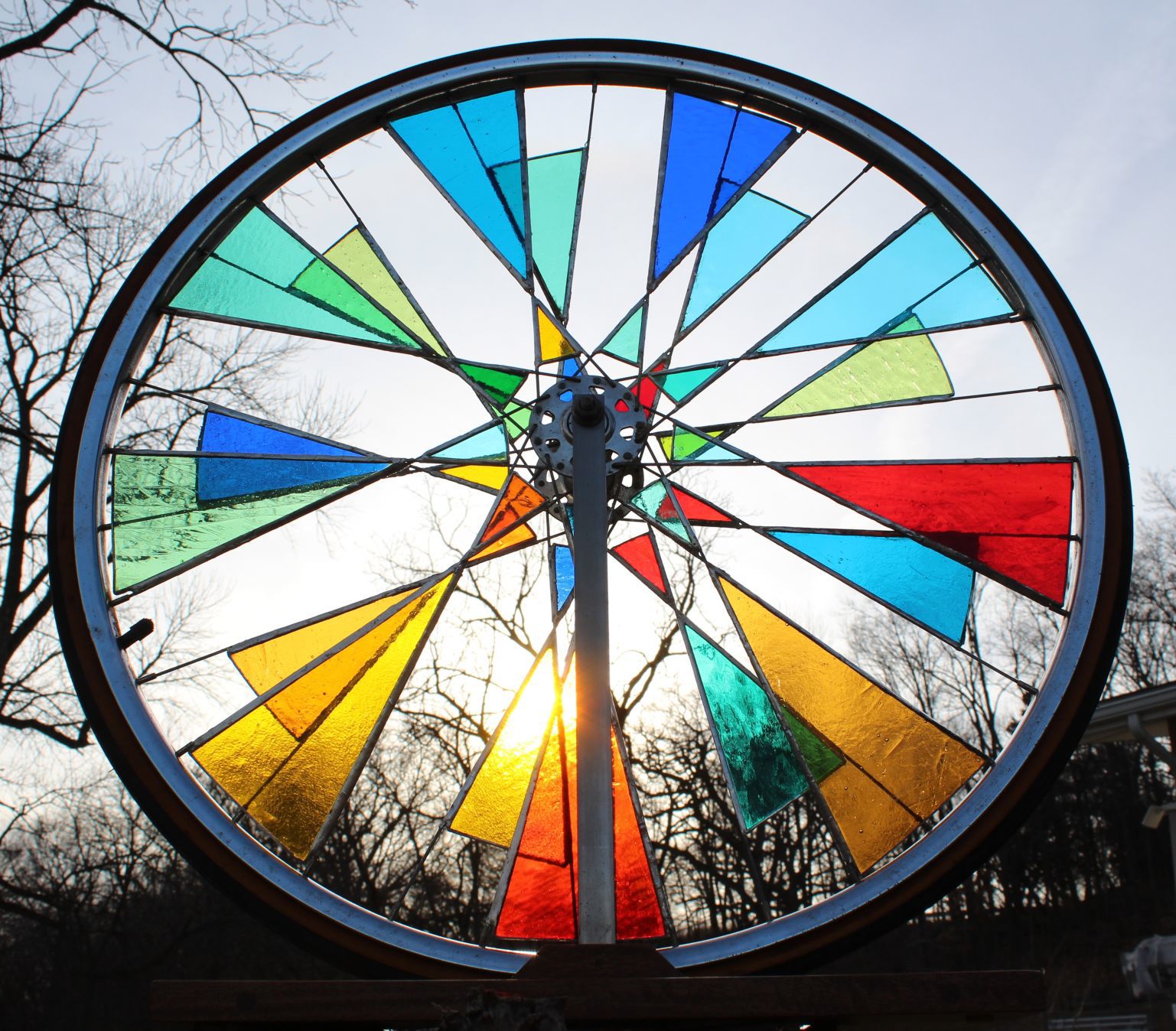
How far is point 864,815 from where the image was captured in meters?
5.09

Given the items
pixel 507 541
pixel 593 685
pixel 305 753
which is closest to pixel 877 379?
pixel 507 541

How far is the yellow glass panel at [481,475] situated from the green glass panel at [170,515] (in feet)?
1.60

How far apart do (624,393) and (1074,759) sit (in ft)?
96.9

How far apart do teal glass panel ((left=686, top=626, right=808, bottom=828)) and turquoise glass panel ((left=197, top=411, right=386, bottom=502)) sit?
72.2 inches

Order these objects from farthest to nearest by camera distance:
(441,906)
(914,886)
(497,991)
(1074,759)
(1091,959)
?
(1074,759), (1091,959), (441,906), (914,886), (497,991)

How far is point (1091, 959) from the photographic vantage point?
28.1 meters

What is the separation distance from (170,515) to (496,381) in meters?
1.59

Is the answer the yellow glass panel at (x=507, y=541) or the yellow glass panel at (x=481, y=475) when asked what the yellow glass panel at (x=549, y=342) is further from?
the yellow glass panel at (x=507, y=541)

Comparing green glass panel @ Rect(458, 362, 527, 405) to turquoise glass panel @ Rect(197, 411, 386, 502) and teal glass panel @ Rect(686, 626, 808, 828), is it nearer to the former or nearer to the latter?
turquoise glass panel @ Rect(197, 411, 386, 502)

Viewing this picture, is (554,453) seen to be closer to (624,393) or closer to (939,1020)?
(624,393)

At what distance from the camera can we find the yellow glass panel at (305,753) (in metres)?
5.00

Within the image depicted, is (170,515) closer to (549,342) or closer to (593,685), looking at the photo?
(549,342)

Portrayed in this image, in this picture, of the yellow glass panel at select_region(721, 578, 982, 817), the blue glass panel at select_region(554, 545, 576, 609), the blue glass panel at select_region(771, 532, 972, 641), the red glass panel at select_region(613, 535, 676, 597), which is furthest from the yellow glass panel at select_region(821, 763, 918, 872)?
the blue glass panel at select_region(554, 545, 576, 609)

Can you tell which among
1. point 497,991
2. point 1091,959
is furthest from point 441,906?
point 497,991
